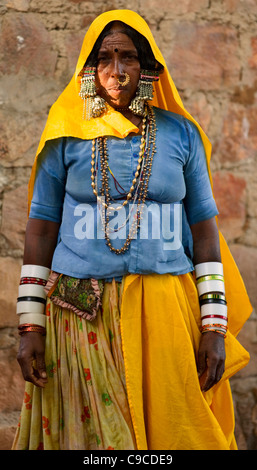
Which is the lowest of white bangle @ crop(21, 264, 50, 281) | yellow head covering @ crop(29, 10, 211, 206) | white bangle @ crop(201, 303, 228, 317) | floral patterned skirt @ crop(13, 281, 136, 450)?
floral patterned skirt @ crop(13, 281, 136, 450)

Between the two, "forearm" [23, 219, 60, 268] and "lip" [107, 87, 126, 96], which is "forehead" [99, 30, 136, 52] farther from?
"forearm" [23, 219, 60, 268]

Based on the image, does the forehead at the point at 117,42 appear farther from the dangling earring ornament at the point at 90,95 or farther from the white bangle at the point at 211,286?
the white bangle at the point at 211,286

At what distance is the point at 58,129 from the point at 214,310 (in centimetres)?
77

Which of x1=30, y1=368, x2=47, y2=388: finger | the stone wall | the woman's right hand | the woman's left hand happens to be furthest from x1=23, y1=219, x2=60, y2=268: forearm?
the stone wall

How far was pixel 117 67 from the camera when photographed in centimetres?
187

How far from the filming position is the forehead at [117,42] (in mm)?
1884

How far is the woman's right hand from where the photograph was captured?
6.12 feet

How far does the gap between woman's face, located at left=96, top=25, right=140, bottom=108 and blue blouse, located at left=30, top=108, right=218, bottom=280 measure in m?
0.13

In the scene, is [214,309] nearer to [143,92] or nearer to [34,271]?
[34,271]

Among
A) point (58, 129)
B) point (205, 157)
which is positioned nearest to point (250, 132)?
point (205, 157)

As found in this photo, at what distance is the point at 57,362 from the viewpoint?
1.91 m

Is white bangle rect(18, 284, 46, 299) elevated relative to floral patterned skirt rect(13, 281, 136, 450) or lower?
elevated

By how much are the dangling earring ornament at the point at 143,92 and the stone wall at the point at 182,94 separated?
2.75 ft

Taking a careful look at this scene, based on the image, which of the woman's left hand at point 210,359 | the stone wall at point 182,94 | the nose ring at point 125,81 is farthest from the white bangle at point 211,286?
the stone wall at point 182,94
